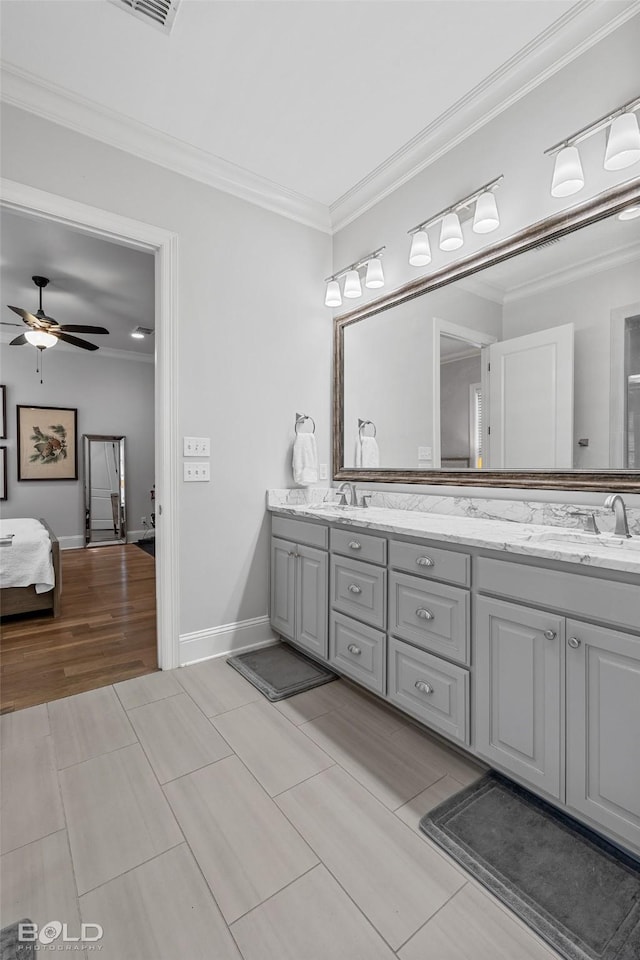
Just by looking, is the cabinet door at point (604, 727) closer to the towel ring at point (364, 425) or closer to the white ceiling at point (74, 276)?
the towel ring at point (364, 425)

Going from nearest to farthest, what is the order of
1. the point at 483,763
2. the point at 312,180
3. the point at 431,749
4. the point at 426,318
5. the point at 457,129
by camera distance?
the point at 483,763, the point at 431,749, the point at 457,129, the point at 426,318, the point at 312,180

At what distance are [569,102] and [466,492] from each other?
158 cm

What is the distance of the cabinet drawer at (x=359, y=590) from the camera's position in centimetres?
189

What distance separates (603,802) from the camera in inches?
47.3

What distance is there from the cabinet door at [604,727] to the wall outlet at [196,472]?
5.95 feet

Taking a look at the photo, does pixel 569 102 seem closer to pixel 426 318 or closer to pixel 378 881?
pixel 426 318

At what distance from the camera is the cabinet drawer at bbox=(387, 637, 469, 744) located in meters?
1.55

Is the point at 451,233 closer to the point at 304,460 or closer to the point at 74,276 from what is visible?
the point at 304,460

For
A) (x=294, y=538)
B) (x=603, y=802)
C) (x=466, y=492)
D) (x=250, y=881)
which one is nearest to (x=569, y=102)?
(x=466, y=492)

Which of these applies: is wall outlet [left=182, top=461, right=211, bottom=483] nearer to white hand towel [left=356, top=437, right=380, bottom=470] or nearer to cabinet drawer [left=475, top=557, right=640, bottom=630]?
white hand towel [left=356, top=437, right=380, bottom=470]

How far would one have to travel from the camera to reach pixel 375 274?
2537 mm

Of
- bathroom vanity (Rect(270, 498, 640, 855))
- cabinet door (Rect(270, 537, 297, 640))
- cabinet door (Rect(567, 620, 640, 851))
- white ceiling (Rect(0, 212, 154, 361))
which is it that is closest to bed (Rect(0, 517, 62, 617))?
cabinet door (Rect(270, 537, 297, 640))

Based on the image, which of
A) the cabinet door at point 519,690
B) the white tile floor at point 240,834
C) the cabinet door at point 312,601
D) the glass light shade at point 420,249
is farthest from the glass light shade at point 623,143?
the white tile floor at point 240,834

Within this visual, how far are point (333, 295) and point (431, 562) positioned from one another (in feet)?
6.12
